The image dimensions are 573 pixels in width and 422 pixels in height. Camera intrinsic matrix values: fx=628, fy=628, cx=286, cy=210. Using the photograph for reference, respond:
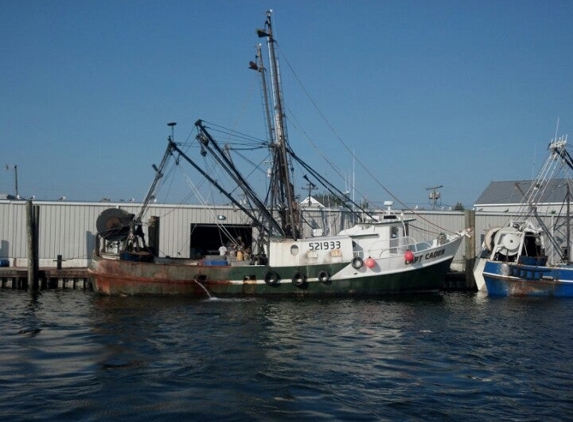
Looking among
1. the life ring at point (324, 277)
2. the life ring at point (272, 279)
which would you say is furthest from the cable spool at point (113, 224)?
the life ring at point (324, 277)

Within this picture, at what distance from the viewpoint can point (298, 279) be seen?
24.4m

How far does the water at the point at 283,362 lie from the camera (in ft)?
33.4

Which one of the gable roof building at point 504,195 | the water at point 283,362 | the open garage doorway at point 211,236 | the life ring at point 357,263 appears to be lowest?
the water at point 283,362

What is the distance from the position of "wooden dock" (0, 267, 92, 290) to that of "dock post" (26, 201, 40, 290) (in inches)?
17.8

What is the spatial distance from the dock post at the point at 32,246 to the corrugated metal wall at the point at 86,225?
2.30m

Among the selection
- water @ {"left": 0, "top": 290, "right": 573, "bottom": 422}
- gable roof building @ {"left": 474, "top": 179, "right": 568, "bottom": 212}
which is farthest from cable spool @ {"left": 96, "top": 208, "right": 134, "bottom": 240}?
gable roof building @ {"left": 474, "top": 179, "right": 568, "bottom": 212}

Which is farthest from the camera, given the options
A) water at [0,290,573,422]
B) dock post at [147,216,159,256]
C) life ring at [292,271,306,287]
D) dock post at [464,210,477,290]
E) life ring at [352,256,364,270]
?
dock post at [464,210,477,290]

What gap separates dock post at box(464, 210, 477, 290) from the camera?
95.6ft

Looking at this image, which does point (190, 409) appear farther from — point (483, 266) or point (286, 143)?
point (483, 266)

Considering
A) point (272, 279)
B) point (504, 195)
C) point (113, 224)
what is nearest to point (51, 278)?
point (113, 224)

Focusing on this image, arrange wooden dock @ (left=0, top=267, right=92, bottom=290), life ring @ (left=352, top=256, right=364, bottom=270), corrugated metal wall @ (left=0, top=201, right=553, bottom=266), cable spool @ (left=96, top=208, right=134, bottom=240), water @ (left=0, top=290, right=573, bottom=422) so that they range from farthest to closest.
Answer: corrugated metal wall @ (left=0, top=201, right=553, bottom=266) → wooden dock @ (left=0, top=267, right=92, bottom=290) → cable spool @ (left=96, top=208, right=134, bottom=240) → life ring @ (left=352, top=256, right=364, bottom=270) → water @ (left=0, top=290, right=573, bottom=422)

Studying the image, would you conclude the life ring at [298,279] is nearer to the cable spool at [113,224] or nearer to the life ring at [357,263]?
the life ring at [357,263]

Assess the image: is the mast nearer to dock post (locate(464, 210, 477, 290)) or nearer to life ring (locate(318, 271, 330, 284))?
life ring (locate(318, 271, 330, 284))

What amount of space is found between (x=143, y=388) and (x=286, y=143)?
650 inches
